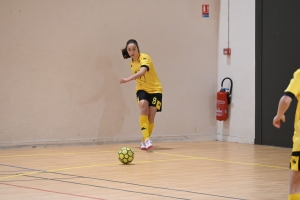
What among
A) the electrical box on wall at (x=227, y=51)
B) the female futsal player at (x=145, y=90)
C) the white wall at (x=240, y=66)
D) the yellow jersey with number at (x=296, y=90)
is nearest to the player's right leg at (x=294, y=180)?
the yellow jersey with number at (x=296, y=90)

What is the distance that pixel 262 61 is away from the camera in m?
10.3

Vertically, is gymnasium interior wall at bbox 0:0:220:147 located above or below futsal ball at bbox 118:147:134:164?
above

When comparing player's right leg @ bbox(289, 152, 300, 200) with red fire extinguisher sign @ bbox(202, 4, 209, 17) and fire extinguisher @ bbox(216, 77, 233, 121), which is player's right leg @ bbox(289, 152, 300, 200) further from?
red fire extinguisher sign @ bbox(202, 4, 209, 17)

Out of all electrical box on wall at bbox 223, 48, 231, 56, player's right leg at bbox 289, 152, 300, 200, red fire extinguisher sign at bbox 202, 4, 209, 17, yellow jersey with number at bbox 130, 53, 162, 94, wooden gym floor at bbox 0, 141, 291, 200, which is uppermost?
red fire extinguisher sign at bbox 202, 4, 209, 17

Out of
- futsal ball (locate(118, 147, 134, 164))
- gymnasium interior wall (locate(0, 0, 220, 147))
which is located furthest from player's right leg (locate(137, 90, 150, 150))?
futsal ball (locate(118, 147, 134, 164))

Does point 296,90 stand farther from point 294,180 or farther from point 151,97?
point 151,97

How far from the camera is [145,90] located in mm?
9312

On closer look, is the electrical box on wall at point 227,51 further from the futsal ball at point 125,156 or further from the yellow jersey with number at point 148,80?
the futsal ball at point 125,156

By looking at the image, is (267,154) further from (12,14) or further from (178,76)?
(12,14)

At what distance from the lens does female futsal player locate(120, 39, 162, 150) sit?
9.18m

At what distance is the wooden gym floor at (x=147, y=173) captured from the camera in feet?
17.3

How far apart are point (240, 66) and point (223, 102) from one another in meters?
0.74

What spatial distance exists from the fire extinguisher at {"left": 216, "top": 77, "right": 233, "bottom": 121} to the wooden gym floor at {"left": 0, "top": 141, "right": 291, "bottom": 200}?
1355 mm

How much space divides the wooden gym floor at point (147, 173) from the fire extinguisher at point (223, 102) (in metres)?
1.36
